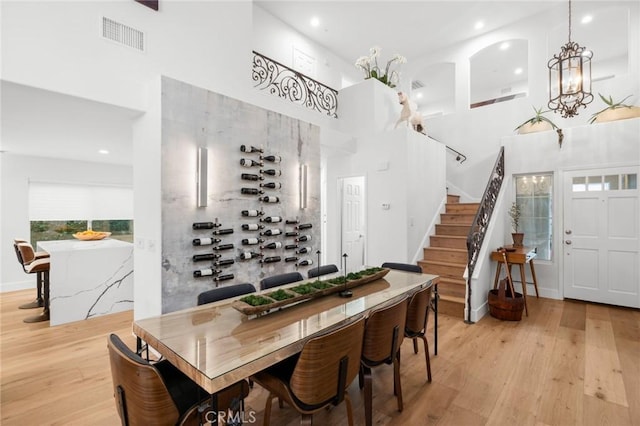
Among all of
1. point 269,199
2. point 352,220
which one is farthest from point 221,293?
point 352,220

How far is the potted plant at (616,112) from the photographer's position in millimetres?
4703

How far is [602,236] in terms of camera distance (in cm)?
471

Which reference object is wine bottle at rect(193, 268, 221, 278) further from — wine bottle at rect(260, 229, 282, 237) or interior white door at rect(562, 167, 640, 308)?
interior white door at rect(562, 167, 640, 308)

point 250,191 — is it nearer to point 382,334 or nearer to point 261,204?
point 261,204

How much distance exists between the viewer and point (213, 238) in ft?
11.6

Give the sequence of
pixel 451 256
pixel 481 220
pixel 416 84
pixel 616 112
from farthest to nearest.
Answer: pixel 416 84
pixel 451 256
pixel 616 112
pixel 481 220

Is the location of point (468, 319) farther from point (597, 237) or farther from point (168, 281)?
point (168, 281)

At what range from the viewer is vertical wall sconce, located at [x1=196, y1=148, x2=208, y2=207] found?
134 inches


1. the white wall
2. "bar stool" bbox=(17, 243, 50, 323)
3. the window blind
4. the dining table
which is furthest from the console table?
the white wall

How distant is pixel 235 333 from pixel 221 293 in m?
0.85

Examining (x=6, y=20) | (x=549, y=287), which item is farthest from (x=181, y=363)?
(x=549, y=287)

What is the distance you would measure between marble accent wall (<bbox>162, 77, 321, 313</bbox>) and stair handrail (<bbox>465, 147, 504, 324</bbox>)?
244 cm

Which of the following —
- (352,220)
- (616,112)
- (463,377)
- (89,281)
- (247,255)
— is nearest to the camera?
(463,377)

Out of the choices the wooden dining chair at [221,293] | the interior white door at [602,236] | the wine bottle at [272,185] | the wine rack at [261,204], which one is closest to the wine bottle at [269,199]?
the wine rack at [261,204]
